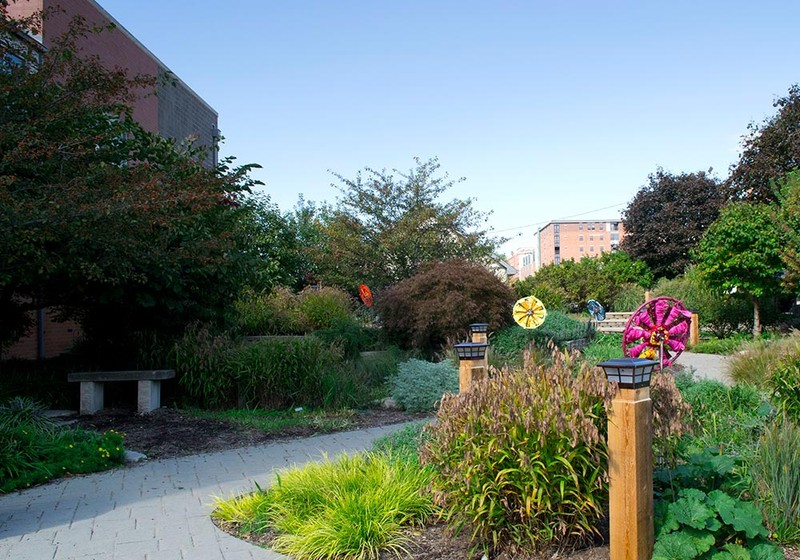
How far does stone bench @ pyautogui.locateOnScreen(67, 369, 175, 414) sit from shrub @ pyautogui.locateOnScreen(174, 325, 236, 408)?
0.28 meters

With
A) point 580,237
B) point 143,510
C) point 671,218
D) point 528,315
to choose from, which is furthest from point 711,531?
point 580,237

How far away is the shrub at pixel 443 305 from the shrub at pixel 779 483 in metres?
8.05

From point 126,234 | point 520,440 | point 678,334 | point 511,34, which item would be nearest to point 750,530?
point 520,440

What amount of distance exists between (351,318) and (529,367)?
38.9ft

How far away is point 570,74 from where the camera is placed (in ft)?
37.8

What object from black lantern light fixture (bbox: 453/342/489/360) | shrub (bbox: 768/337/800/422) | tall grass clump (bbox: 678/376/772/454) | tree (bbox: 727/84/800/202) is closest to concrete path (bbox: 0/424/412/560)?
black lantern light fixture (bbox: 453/342/489/360)

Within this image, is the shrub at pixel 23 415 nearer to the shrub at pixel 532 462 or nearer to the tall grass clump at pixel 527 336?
the shrub at pixel 532 462

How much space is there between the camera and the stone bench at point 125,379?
875 centimetres

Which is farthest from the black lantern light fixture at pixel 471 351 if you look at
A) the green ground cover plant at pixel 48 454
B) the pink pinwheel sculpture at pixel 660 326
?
the green ground cover plant at pixel 48 454

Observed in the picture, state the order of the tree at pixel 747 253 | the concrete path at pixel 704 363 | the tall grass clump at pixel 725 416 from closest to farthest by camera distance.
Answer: the tall grass clump at pixel 725 416 → the concrete path at pixel 704 363 → the tree at pixel 747 253

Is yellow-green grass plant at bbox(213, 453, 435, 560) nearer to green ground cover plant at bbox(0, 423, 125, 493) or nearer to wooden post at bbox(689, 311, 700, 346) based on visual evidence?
green ground cover plant at bbox(0, 423, 125, 493)

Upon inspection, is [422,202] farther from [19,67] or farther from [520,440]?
[520,440]

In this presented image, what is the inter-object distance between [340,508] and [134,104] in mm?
14918

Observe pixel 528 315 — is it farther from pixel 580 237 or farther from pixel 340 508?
pixel 580 237
